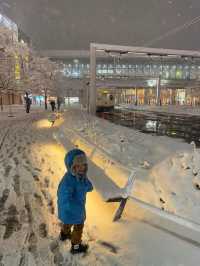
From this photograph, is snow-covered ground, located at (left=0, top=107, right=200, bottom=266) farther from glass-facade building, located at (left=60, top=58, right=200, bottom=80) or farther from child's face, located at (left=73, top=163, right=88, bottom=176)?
glass-facade building, located at (left=60, top=58, right=200, bottom=80)

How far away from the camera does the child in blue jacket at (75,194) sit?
4012mm

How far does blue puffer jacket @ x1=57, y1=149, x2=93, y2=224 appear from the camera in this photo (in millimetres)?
4047

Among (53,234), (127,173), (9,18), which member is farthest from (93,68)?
(9,18)

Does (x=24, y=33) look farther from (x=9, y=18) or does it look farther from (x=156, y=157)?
(x=156, y=157)

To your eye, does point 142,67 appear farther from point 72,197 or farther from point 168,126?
point 72,197

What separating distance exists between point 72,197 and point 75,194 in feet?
0.19

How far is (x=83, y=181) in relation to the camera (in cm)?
412

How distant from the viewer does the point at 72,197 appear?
4.07m

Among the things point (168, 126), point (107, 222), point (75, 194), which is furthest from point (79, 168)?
point (168, 126)

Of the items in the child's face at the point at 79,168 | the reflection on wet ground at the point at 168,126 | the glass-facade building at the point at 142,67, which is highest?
the glass-facade building at the point at 142,67

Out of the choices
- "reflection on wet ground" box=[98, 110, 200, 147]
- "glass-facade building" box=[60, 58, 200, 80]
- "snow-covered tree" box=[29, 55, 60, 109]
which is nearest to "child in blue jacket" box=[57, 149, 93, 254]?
"reflection on wet ground" box=[98, 110, 200, 147]

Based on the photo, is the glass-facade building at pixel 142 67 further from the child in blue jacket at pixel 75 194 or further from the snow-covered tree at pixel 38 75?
the child in blue jacket at pixel 75 194

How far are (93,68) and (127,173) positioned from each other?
3114cm

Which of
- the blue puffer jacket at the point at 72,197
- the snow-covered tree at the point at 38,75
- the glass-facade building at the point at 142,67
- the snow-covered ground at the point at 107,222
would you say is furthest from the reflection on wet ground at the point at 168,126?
the glass-facade building at the point at 142,67
